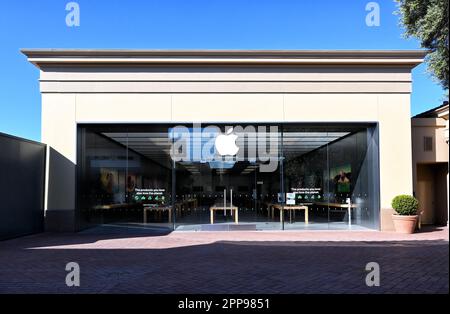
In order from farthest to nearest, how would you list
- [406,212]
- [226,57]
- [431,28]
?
[431,28]
[226,57]
[406,212]

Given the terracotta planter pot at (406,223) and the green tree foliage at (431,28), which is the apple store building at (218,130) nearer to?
the terracotta planter pot at (406,223)

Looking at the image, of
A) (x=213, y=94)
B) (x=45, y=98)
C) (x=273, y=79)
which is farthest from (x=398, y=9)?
(x=45, y=98)

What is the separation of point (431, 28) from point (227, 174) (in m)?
9.51

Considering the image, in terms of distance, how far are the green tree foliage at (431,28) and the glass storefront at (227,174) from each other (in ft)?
14.2

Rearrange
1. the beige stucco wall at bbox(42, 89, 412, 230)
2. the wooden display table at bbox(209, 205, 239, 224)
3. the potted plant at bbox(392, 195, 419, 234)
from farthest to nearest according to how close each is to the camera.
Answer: the wooden display table at bbox(209, 205, 239, 224) → the beige stucco wall at bbox(42, 89, 412, 230) → the potted plant at bbox(392, 195, 419, 234)

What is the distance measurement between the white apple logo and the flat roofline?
2.69 m

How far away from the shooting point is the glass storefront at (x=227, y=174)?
15.3m

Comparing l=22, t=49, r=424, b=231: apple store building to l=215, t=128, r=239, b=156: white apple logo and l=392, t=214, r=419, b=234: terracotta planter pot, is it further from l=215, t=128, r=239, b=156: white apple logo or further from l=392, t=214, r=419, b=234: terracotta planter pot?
l=392, t=214, r=419, b=234: terracotta planter pot

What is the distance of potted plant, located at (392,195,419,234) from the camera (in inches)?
541

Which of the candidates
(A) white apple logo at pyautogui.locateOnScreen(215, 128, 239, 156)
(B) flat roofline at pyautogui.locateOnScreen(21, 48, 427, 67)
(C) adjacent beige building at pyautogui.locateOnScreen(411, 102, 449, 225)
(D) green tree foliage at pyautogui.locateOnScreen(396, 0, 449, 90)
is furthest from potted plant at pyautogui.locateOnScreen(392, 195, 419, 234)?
(A) white apple logo at pyautogui.locateOnScreen(215, 128, 239, 156)

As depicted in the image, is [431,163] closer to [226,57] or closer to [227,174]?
[227,174]

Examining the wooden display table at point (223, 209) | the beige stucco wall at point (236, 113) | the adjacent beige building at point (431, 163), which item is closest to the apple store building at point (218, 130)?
the beige stucco wall at point (236, 113)

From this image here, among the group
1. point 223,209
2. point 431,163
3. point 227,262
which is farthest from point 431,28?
point 227,262

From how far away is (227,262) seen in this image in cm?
896
